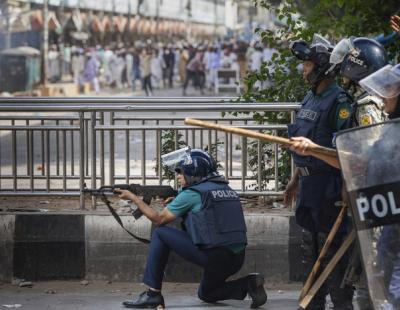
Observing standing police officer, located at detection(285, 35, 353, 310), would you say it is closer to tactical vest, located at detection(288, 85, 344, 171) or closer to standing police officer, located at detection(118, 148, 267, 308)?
tactical vest, located at detection(288, 85, 344, 171)

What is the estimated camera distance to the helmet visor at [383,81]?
19.6 feet

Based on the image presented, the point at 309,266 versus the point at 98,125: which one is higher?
the point at 98,125

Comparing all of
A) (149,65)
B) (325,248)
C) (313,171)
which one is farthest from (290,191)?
(149,65)

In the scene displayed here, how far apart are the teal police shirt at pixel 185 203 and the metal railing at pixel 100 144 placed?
121 cm

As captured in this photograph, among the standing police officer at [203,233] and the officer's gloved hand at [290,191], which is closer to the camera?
the officer's gloved hand at [290,191]

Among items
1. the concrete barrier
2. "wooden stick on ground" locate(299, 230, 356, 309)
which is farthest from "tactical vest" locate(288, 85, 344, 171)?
the concrete barrier

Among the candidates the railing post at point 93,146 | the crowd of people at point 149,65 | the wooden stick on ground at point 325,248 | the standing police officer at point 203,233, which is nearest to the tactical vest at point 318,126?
the wooden stick on ground at point 325,248

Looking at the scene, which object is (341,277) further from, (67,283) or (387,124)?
(67,283)

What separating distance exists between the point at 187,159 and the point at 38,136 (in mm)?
2095

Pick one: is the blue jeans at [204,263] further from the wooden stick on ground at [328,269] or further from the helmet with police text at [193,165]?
the wooden stick on ground at [328,269]

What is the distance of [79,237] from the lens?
8.73m

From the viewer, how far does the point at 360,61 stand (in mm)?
6824

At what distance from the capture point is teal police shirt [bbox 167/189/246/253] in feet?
24.7

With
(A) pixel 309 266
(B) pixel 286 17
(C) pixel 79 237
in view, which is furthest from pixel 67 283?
(B) pixel 286 17
